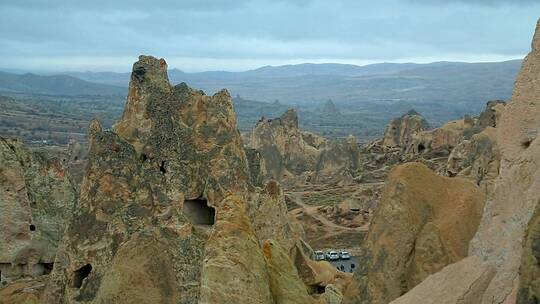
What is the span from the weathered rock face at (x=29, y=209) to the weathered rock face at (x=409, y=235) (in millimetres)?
8039

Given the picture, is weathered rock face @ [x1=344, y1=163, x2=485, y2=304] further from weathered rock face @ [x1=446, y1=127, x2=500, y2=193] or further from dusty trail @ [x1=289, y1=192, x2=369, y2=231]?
dusty trail @ [x1=289, y1=192, x2=369, y2=231]

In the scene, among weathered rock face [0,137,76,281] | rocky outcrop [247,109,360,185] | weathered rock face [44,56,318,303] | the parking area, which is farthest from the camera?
rocky outcrop [247,109,360,185]

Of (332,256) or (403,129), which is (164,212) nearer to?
(332,256)

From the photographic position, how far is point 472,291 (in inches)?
308

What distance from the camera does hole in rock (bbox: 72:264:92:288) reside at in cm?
1204

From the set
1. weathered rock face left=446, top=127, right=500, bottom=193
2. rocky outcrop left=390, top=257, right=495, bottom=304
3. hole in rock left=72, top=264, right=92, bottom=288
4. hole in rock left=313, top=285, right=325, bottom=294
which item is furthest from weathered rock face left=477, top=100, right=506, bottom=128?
rocky outcrop left=390, top=257, right=495, bottom=304

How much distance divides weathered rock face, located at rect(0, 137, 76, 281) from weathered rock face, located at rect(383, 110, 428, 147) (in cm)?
5660

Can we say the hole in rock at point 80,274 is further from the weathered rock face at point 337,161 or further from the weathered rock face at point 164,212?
the weathered rock face at point 337,161

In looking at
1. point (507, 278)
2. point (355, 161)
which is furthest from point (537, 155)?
point (355, 161)

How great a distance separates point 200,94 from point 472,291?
8614mm

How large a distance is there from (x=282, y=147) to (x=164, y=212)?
56472 millimetres

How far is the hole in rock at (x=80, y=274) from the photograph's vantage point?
1204 centimetres

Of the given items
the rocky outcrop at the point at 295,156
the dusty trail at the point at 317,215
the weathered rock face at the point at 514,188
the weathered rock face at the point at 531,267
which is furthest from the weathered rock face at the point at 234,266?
the rocky outcrop at the point at 295,156

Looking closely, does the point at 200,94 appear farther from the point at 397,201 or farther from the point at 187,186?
the point at 397,201
